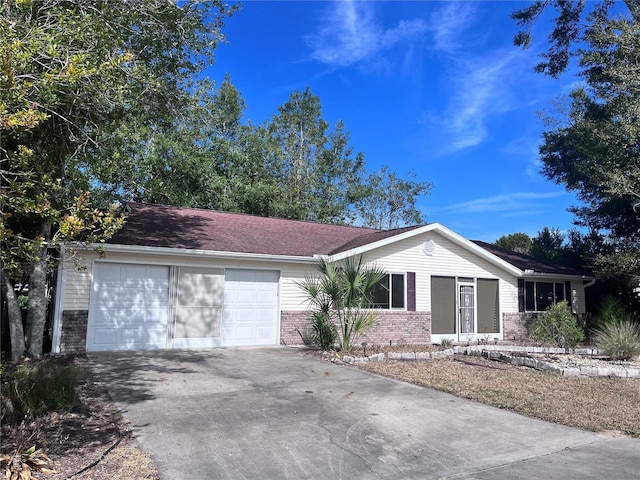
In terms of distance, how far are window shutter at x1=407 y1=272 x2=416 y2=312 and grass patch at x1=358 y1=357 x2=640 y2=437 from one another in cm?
351

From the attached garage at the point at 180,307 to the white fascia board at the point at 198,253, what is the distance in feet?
1.66

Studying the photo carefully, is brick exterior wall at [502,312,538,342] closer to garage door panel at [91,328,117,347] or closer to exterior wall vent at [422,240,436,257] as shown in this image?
exterior wall vent at [422,240,436,257]

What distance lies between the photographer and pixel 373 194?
37.9 meters

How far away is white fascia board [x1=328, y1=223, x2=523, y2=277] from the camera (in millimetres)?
13586

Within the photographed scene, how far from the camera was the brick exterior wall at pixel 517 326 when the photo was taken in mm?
16797

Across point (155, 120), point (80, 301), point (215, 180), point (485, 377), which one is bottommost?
point (485, 377)

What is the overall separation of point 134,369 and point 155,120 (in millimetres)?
5745

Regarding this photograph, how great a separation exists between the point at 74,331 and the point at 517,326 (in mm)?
14499

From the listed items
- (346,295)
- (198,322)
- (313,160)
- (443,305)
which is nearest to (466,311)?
(443,305)

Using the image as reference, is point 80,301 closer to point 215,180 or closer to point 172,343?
point 172,343

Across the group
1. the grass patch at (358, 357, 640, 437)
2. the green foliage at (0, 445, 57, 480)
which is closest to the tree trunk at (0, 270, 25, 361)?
the green foliage at (0, 445, 57, 480)

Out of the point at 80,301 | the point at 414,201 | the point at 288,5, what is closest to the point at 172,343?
the point at 80,301

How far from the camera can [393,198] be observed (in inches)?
1535

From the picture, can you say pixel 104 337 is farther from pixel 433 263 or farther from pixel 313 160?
pixel 313 160
